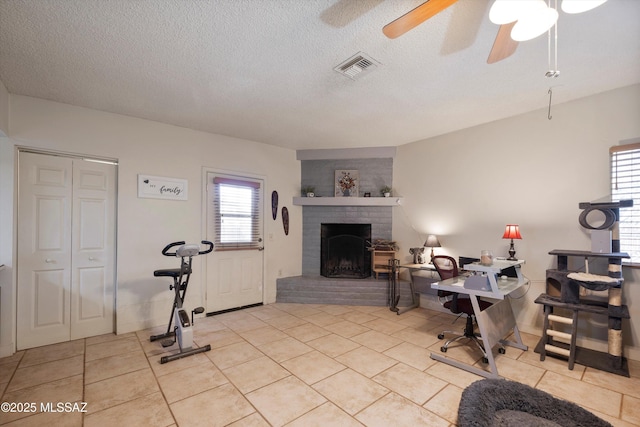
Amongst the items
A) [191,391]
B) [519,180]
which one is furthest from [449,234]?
[191,391]

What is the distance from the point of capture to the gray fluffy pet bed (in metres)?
1.72

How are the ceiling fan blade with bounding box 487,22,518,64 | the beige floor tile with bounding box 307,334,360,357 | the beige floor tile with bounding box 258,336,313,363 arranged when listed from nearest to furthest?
the ceiling fan blade with bounding box 487,22,518,64 → the beige floor tile with bounding box 258,336,313,363 → the beige floor tile with bounding box 307,334,360,357

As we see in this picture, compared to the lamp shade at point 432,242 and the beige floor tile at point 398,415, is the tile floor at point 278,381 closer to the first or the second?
the beige floor tile at point 398,415

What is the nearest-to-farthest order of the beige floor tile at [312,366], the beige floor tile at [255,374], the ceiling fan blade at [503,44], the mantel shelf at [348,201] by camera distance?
the ceiling fan blade at [503,44] < the beige floor tile at [255,374] < the beige floor tile at [312,366] < the mantel shelf at [348,201]

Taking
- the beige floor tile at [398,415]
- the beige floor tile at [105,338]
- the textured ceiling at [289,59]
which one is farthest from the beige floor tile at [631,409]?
the beige floor tile at [105,338]

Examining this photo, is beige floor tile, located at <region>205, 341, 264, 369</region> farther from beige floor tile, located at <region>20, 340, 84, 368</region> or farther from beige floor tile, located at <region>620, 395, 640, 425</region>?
beige floor tile, located at <region>620, 395, 640, 425</region>

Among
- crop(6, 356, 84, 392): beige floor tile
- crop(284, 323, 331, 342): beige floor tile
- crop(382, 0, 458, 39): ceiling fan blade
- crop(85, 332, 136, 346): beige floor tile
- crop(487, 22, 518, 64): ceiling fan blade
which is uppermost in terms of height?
crop(487, 22, 518, 64): ceiling fan blade

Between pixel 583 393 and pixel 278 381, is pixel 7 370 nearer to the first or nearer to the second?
pixel 278 381

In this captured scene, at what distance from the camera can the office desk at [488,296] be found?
2432mm

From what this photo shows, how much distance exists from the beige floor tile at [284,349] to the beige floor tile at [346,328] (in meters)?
0.53

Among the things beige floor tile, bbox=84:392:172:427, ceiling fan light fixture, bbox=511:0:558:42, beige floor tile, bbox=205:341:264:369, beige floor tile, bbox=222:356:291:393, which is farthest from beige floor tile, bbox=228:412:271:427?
ceiling fan light fixture, bbox=511:0:558:42

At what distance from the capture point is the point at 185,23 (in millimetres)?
1878

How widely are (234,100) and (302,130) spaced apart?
1214 mm

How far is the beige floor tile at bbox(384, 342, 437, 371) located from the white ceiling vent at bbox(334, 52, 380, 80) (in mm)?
2708
